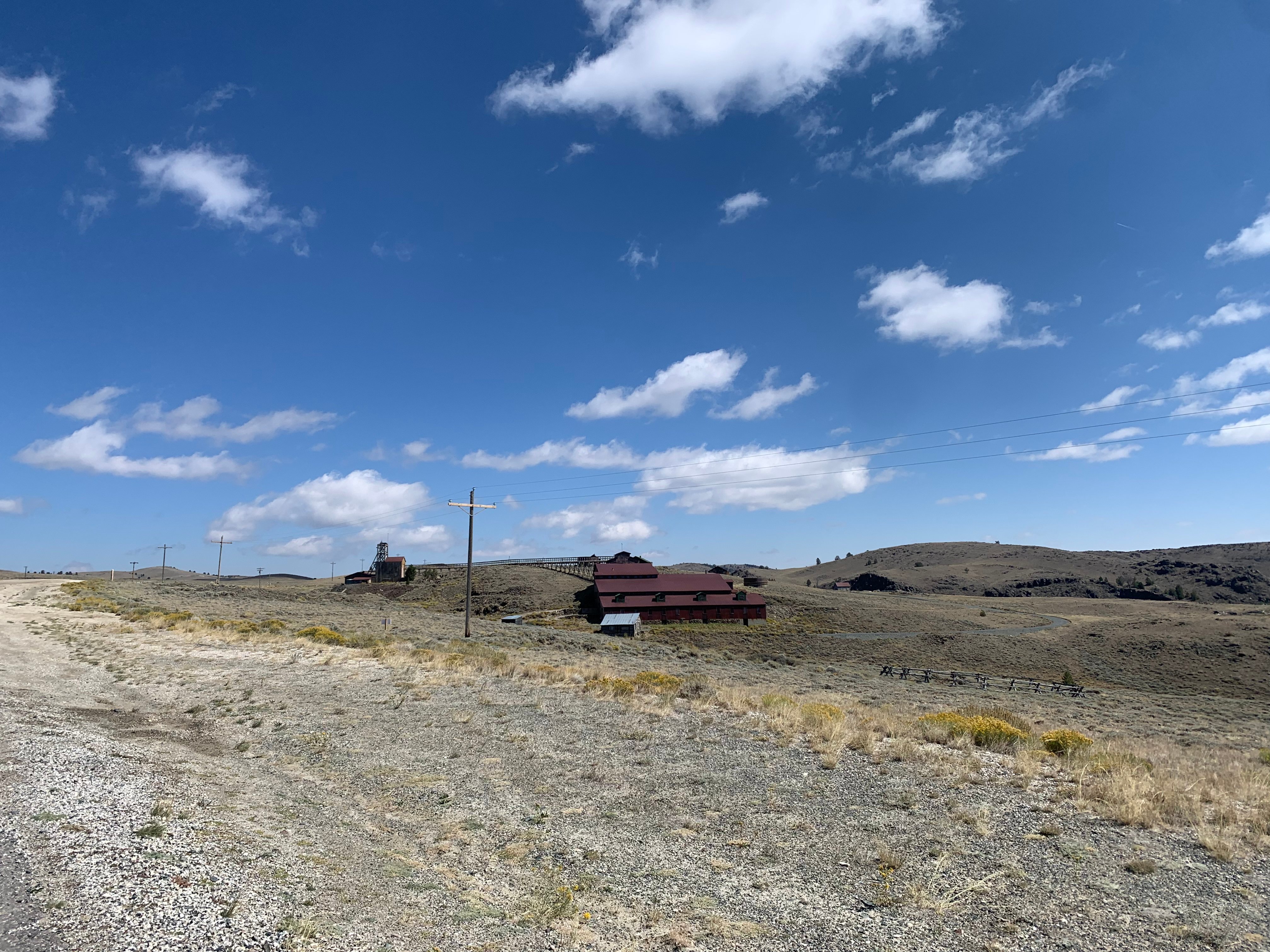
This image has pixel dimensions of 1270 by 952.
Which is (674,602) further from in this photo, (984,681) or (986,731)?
(986,731)

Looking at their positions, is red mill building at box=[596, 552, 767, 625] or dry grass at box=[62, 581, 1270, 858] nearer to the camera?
dry grass at box=[62, 581, 1270, 858]

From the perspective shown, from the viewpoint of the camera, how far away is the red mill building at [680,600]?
78.8 metres

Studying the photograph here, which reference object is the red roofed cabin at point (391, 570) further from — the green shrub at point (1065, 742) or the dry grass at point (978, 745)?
the green shrub at point (1065, 742)

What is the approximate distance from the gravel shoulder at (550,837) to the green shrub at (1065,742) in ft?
5.24

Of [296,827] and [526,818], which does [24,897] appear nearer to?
[296,827]

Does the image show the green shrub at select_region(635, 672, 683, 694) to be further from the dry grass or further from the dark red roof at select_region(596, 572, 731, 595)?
the dark red roof at select_region(596, 572, 731, 595)

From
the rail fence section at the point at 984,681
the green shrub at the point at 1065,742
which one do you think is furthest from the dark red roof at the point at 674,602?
the green shrub at the point at 1065,742

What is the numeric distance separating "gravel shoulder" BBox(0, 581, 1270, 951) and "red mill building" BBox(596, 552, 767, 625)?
57.2 meters

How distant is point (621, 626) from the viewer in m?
68.9

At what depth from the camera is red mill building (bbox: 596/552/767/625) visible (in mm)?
78750

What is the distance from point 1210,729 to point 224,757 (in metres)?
43.1

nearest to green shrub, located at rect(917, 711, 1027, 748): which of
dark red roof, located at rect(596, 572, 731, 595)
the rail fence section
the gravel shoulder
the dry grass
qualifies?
the dry grass

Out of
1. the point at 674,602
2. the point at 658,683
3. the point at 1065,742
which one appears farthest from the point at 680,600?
the point at 1065,742

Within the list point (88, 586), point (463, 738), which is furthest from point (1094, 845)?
point (88, 586)
